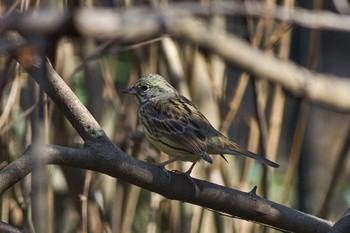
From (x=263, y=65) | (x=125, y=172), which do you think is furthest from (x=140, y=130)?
(x=125, y=172)

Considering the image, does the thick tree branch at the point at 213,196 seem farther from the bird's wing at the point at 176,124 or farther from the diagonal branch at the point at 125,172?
the bird's wing at the point at 176,124

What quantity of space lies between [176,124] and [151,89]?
0.96 ft

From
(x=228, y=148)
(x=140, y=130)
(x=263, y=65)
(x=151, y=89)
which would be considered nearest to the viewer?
(x=228, y=148)

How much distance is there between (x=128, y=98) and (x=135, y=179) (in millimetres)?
1806

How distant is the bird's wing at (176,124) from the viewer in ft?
12.4

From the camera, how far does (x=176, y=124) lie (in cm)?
400

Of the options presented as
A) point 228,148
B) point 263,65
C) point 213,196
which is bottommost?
point 213,196

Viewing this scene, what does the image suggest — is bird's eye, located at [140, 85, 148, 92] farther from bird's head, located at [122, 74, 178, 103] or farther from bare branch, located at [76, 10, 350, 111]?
bare branch, located at [76, 10, 350, 111]

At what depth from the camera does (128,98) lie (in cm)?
461

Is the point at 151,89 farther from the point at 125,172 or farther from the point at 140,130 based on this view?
the point at 125,172

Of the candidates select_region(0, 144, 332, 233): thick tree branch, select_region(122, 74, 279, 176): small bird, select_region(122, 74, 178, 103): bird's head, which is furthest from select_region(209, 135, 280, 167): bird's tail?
select_region(0, 144, 332, 233): thick tree branch

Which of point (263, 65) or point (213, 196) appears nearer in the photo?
point (213, 196)

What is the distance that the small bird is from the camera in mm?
3789

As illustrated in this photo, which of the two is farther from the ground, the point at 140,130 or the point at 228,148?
the point at 140,130
